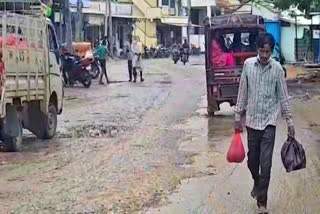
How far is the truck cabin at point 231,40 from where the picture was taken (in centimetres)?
1720

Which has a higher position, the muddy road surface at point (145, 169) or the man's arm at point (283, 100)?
the man's arm at point (283, 100)

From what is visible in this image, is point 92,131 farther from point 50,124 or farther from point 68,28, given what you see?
point 68,28

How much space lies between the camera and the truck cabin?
17.2m

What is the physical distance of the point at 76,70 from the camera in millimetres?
27188

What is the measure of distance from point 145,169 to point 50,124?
3.98m

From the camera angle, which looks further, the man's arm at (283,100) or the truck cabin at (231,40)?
the truck cabin at (231,40)

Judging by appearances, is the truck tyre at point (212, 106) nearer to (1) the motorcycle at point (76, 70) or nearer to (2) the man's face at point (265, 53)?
(2) the man's face at point (265, 53)

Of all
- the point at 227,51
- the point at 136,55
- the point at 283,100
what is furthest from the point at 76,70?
the point at 283,100

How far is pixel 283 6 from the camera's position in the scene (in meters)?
28.5

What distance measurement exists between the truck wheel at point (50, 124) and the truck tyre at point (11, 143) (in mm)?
1446

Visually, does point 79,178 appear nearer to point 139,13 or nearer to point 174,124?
point 174,124

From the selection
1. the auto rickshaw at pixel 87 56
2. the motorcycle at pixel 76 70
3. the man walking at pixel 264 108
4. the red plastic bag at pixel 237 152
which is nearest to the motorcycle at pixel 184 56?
the auto rickshaw at pixel 87 56

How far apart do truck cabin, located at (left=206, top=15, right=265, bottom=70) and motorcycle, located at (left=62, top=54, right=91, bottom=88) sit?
10.4m

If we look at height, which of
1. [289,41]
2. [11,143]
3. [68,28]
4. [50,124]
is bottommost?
[11,143]
